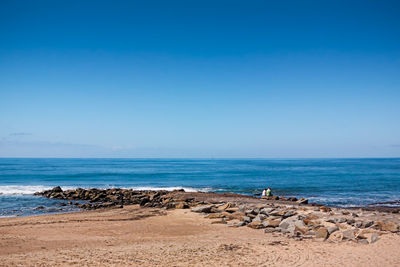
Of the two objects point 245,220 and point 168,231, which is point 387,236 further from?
point 168,231

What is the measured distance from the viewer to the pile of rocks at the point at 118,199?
2423 cm

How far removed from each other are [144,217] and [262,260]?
10.7m

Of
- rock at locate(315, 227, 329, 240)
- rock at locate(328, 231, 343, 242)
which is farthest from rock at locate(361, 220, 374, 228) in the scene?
rock at locate(315, 227, 329, 240)

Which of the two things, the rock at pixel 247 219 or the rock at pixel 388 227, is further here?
the rock at pixel 247 219

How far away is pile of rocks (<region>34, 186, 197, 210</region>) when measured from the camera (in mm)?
24234

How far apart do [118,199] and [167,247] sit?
1737 cm

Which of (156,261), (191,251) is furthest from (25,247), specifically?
(191,251)

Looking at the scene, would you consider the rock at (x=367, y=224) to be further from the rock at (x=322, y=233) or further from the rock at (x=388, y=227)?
the rock at (x=322, y=233)

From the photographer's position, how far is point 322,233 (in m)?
13.5

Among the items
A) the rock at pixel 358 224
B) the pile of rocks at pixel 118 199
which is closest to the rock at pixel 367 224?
the rock at pixel 358 224

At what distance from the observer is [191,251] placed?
468 inches

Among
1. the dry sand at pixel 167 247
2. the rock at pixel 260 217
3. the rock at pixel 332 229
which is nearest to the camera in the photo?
the dry sand at pixel 167 247

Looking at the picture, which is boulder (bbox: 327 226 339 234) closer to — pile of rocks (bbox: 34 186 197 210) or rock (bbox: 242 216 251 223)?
rock (bbox: 242 216 251 223)

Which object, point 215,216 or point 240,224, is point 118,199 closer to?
point 215,216
